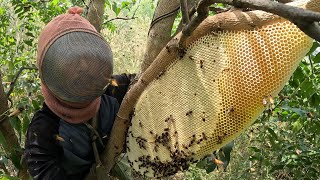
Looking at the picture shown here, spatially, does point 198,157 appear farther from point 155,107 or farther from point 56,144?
point 56,144

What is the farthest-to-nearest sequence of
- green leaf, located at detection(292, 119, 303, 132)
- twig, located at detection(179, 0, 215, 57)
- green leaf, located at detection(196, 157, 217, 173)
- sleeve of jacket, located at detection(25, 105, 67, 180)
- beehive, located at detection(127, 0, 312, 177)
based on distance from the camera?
green leaf, located at detection(292, 119, 303, 132) → green leaf, located at detection(196, 157, 217, 173) → sleeve of jacket, located at detection(25, 105, 67, 180) → beehive, located at detection(127, 0, 312, 177) → twig, located at detection(179, 0, 215, 57)

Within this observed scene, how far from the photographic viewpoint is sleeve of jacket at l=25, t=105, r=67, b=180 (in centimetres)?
137

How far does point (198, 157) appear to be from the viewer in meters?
1.17

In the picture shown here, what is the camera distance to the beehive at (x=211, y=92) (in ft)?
3.01

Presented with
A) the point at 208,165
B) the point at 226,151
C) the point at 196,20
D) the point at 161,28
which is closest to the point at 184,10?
the point at 196,20

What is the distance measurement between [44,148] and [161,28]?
62cm

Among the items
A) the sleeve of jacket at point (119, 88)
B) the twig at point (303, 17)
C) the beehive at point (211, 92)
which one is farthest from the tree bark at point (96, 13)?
the twig at point (303, 17)

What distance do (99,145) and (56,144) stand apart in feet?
0.55

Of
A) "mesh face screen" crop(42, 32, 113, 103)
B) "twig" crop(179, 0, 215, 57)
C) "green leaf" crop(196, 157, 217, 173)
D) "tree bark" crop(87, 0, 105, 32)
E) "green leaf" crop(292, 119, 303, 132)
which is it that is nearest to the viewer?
"twig" crop(179, 0, 215, 57)

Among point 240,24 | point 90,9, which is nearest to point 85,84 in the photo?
point 240,24

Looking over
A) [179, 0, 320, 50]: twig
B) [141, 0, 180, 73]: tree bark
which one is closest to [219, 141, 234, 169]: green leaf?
[141, 0, 180, 73]: tree bark

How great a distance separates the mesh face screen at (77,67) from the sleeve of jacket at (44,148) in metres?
0.19

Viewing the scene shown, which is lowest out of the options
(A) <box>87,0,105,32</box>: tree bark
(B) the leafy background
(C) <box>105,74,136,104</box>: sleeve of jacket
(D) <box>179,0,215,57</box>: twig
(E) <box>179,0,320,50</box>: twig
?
(B) the leafy background

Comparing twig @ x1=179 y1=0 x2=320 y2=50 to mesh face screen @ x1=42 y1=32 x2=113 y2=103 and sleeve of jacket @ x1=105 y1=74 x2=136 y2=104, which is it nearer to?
mesh face screen @ x1=42 y1=32 x2=113 y2=103
